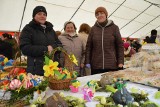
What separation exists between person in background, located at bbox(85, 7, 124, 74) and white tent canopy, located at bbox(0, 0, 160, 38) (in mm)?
2833

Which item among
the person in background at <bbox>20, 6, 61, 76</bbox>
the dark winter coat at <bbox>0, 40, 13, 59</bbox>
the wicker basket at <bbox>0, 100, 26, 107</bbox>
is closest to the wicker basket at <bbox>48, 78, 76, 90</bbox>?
the wicker basket at <bbox>0, 100, 26, 107</bbox>

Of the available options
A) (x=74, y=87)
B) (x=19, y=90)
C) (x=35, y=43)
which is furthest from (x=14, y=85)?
(x=35, y=43)

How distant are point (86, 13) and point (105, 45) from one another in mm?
3748

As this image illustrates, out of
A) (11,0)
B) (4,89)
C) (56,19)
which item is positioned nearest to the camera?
(4,89)

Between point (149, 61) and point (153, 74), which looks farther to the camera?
point (149, 61)

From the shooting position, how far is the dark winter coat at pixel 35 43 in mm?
1744

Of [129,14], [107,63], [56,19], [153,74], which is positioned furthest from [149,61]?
[129,14]

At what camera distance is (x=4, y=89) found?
1.06 m

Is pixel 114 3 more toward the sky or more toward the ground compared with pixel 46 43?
more toward the sky

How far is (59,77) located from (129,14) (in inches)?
234

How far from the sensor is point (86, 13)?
5816mm

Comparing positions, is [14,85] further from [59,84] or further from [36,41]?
[36,41]

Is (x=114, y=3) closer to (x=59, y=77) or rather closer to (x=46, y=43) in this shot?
(x=46, y=43)

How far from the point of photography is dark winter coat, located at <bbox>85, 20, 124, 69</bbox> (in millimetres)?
2205
